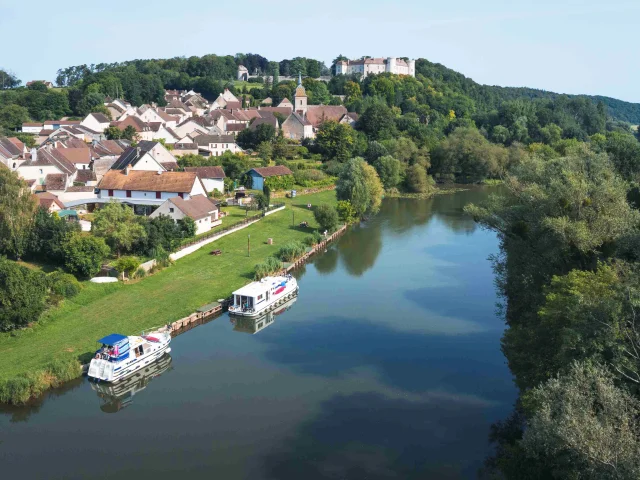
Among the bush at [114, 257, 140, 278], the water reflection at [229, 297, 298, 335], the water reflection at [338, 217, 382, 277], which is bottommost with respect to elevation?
the water reflection at [229, 297, 298, 335]

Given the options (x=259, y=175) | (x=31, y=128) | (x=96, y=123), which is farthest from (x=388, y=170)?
(x=31, y=128)

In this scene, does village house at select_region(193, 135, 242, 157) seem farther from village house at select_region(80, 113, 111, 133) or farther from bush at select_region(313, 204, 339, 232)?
bush at select_region(313, 204, 339, 232)

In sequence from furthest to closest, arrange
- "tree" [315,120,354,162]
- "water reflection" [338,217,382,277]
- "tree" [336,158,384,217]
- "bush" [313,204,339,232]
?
"tree" [315,120,354,162] → "tree" [336,158,384,217] → "bush" [313,204,339,232] → "water reflection" [338,217,382,277]

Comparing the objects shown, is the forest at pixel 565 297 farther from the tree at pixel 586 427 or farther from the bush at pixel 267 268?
the bush at pixel 267 268

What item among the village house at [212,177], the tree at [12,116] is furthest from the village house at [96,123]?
the village house at [212,177]

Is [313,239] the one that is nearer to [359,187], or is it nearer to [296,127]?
[359,187]

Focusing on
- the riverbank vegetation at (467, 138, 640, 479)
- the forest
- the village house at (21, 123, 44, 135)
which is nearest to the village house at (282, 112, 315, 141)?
the forest

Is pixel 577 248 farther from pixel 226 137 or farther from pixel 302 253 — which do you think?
pixel 226 137

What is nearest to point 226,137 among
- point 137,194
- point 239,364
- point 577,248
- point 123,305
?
point 137,194
